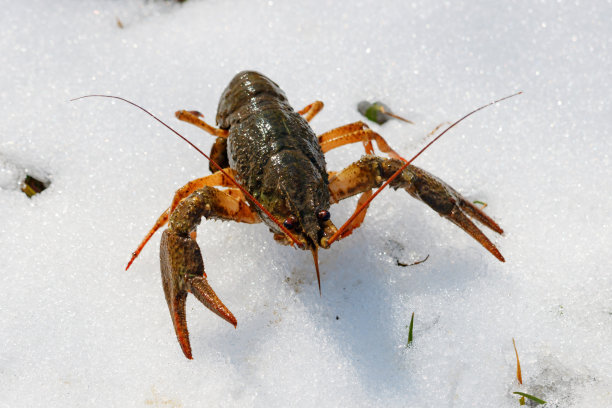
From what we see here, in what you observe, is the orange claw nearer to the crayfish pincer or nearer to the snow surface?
the crayfish pincer

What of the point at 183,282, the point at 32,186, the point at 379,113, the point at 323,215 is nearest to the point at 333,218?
the point at 323,215

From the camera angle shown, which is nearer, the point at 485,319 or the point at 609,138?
the point at 485,319

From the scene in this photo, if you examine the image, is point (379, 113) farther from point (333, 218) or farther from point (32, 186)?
point (32, 186)

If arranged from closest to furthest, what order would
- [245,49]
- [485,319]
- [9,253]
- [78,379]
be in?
[78,379]
[485,319]
[9,253]
[245,49]

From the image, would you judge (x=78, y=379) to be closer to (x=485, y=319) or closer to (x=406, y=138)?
(x=485, y=319)

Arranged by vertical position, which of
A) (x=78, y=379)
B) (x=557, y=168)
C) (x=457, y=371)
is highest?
(x=557, y=168)

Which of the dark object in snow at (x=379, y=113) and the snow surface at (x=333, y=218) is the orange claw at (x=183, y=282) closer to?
the snow surface at (x=333, y=218)

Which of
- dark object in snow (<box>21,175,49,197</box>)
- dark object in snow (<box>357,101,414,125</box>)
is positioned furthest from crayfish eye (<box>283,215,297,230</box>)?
dark object in snow (<box>21,175,49,197</box>)

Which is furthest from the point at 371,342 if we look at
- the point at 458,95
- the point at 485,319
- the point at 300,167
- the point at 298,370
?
the point at 458,95
